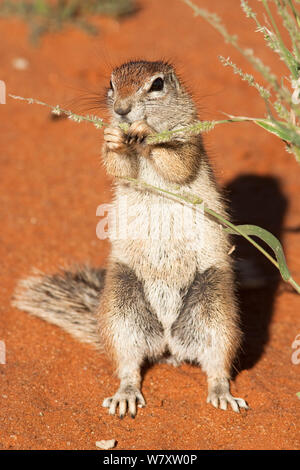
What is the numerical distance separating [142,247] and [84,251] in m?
1.89

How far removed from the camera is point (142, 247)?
4.31m

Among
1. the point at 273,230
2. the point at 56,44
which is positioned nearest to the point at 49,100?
the point at 56,44

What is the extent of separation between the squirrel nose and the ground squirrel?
3 cm

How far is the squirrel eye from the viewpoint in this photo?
422 centimetres

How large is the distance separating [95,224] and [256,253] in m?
1.68

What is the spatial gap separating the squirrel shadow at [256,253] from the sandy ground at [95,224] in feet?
0.06

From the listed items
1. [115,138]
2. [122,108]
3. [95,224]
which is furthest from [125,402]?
[95,224]

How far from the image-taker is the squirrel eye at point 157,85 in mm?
4219

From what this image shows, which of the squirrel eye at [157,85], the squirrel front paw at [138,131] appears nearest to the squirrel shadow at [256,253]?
the squirrel eye at [157,85]

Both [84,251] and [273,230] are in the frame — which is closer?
[84,251]

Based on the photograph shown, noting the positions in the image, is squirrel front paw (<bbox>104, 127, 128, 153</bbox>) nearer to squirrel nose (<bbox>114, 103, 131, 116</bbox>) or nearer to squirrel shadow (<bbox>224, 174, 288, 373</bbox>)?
squirrel nose (<bbox>114, 103, 131, 116</bbox>)

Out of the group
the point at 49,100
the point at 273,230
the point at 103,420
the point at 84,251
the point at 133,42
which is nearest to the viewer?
the point at 103,420

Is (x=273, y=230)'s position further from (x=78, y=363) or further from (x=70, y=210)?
(x=78, y=363)
